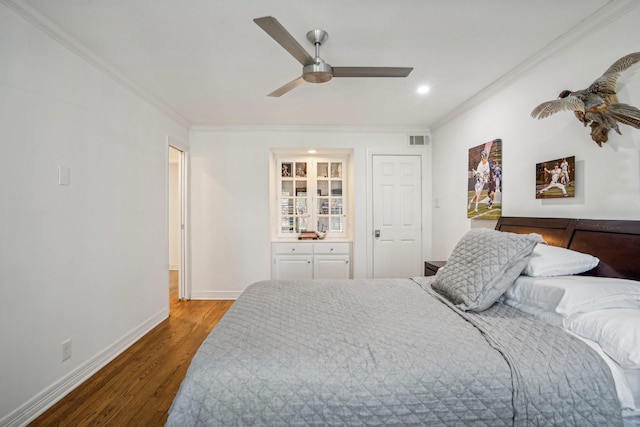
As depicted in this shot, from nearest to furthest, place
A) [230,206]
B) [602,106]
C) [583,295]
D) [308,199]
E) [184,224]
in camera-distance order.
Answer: [583,295] → [602,106] → [184,224] → [230,206] → [308,199]

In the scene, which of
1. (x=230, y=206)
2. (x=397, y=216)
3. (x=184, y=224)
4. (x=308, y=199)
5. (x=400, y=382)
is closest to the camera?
(x=400, y=382)

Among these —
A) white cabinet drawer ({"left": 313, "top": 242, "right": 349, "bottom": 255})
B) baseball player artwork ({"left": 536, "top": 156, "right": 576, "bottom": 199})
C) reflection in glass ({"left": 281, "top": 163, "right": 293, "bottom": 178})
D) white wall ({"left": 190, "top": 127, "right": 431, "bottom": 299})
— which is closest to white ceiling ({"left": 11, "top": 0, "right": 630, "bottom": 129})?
baseball player artwork ({"left": 536, "top": 156, "right": 576, "bottom": 199})

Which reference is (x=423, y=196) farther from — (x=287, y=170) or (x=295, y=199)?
(x=287, y=170)

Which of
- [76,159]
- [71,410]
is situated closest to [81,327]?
[71,410]

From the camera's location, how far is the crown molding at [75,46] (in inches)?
65.0

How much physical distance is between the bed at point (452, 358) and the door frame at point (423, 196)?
242 centimetres

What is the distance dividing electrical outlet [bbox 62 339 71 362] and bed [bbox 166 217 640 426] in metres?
1.29

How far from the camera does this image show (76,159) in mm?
2047

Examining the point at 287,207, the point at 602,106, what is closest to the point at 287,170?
the point at 287,207

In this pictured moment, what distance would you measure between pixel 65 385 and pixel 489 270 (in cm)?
279

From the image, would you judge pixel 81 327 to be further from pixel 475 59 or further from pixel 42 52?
pixel 475 59

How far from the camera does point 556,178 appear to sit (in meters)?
2.04

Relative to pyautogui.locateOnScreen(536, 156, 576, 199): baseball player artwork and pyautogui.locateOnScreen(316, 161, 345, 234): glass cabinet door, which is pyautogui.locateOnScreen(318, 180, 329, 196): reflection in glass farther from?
pyautogui.locateOnScreen(536, 156, 576, 199): baseball player artwork

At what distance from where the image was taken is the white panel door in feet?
13.3
